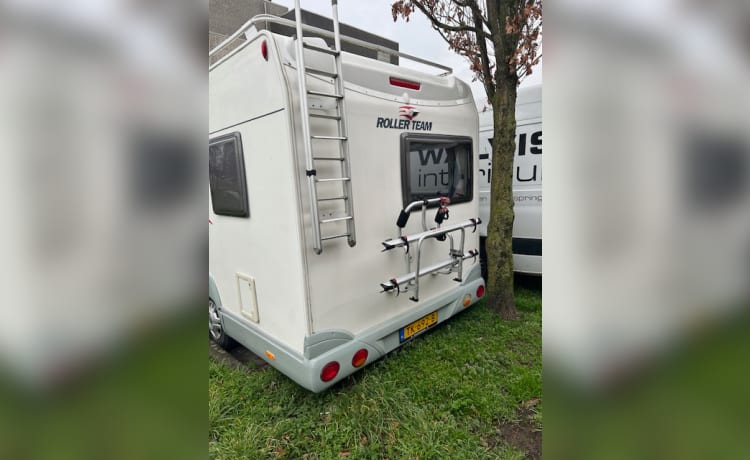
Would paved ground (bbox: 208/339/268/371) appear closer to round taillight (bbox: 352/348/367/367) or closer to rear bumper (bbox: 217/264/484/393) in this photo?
rear bumper (bbox: 217/264/484/393)

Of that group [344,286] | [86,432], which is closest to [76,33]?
[86,432]

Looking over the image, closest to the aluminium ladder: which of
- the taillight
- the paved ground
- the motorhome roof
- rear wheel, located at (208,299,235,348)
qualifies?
the motorhome roof

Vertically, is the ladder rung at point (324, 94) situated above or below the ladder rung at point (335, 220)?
above

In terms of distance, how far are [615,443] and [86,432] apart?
749mm

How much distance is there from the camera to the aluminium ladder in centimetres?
232

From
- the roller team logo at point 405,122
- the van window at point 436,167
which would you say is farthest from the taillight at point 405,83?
the van window at point 436,167

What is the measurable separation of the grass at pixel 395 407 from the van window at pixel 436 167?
149cm

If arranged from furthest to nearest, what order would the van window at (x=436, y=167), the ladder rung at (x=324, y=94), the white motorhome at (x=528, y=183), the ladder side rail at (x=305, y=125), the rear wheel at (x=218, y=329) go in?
the white motorhome at (x=528, y=183), the rear wheel at (x=218, y=329), the van window at (x=436, y=167), the ladder rung at (x=324, y=94), the ladder side rail at (x=305, y=125)

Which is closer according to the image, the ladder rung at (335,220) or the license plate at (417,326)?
the ladder rung at (335,220)

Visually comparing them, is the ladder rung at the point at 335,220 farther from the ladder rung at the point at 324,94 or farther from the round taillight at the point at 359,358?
the round taillight at the point at 359,358

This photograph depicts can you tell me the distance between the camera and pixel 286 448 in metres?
2.48

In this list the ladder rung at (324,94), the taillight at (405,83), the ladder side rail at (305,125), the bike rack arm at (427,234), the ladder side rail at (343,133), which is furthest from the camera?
the taillight at (405,83)

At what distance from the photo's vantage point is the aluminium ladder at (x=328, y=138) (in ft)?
7.60

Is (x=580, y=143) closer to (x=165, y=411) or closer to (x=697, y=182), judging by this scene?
(x=697, y=182)
